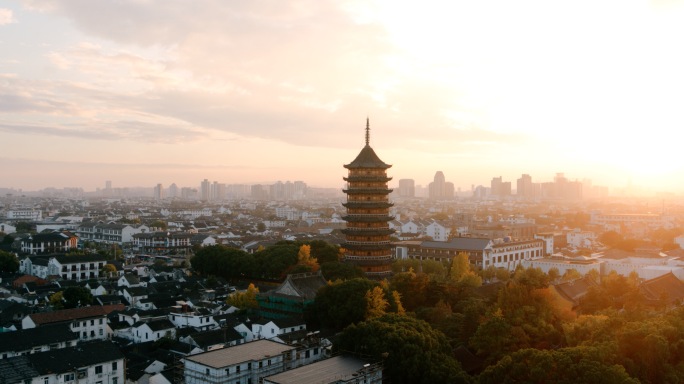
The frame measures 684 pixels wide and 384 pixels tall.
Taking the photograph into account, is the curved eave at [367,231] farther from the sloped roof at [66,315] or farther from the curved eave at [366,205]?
the sloped roof at [66,315]

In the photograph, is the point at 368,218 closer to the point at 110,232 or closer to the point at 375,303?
the point at 375,303

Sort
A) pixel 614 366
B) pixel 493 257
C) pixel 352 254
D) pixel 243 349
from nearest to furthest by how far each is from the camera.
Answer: pixel 614 366 → pixel 243 349 → pixel 352 254 → pixel 493 257

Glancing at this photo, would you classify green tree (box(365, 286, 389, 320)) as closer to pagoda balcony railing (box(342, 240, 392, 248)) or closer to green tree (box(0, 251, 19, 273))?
pagoda balcony railing (box(342, 240, 392, 248))

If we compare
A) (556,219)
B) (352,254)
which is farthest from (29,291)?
(556,219)

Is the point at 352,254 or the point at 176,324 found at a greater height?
the point at 352,254

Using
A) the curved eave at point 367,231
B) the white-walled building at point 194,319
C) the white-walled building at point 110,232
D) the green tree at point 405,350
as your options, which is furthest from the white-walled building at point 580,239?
the white-walled building at point 110,232

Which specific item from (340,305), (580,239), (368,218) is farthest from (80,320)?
(580,239)

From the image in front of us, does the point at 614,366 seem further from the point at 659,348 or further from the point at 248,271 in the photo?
the point at 248,271
